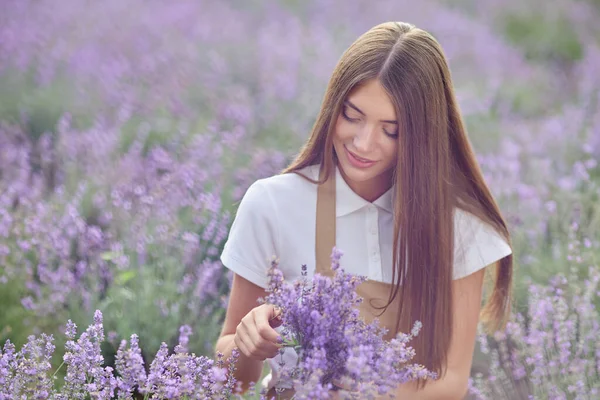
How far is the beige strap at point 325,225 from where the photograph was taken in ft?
6.91

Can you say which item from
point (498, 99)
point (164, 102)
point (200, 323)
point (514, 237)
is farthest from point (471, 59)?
point (200, 323)

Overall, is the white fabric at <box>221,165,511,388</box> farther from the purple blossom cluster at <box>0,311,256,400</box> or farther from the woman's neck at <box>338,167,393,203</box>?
the purple blossom cluster at <box>0,311,256,400</box>

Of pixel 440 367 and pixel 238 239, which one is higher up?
pixel 238 239

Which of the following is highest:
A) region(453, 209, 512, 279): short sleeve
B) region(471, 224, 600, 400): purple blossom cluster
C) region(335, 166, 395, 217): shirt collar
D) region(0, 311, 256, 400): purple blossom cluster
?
region(335, 166, 395, 217): shirt collar

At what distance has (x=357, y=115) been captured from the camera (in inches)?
78.9

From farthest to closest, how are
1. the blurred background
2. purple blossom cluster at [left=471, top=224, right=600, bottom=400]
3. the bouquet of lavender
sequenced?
1. the blurred background
2. purple blossom cluster at [left=471, top=224, right=600, bottom=400]
3. the bouquet of lavender

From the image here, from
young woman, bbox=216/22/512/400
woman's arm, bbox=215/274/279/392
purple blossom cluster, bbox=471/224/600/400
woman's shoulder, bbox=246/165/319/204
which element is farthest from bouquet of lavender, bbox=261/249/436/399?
purple blossom cluster, bbox=471/224/600/400

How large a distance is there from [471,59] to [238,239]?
604 cm

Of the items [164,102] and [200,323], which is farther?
[164,102]

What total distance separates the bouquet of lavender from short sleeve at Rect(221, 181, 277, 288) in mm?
593

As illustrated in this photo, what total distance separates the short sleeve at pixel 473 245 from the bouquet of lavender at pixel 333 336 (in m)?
0.72

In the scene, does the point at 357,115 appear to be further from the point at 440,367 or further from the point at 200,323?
the point at 200,323

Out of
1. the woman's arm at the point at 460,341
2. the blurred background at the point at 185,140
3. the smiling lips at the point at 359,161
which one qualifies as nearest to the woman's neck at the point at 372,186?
the smiling lips at the point at 359,161

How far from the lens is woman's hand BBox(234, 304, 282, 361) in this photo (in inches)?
65.6
